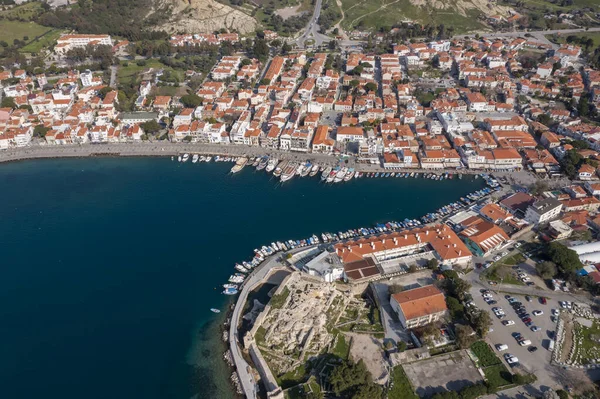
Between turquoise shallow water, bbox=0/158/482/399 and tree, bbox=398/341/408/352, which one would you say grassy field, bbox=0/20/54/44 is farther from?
tree, bbox=398/341/408/352

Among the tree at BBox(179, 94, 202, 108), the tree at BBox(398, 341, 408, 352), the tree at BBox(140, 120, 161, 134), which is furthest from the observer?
the tree at BBox(179, 94, 202, 108)

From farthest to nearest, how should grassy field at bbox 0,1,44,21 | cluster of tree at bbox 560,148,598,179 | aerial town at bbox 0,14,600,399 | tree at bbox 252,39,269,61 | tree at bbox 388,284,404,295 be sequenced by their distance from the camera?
1. grassy field at bbox 0,1,44,21
2. tree at bbox 252,39,269,61
3. cluster of tree at bbox 560,148,598,179
4. tree at bbox 388,284,404,295
5. aerial town at bbox 0,14,600,399

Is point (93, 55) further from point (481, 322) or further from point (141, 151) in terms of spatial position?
point (481, 322)

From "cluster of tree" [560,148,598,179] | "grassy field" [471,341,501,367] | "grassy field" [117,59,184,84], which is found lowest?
"grassy field" [471,341,501,367]

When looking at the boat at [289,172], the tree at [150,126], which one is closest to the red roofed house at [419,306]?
the boat at [289,172]

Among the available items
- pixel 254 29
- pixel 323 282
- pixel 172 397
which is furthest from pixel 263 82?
pixel 172 397

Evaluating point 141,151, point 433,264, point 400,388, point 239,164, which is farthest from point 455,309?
point 141,151

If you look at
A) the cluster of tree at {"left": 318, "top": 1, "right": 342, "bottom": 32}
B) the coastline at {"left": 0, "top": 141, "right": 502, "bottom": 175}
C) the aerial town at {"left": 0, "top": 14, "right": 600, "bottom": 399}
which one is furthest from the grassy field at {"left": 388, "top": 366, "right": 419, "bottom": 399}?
the cluster of tree at {"left": 318, "top": 1, "right": 342, "bottom": 32}

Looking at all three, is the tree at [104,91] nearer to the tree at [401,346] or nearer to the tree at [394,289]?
the tree at [394,289]
